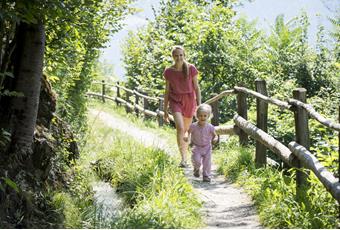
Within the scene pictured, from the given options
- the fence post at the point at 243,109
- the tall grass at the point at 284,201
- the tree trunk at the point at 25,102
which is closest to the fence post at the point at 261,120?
the tall grass at the point at 284,201

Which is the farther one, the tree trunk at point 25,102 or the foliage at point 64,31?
the tree trunk at point 25,102

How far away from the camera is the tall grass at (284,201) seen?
443 centimetres

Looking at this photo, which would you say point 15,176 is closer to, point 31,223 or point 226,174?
point 31,223

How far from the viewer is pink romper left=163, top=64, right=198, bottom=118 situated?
7262 millimetres

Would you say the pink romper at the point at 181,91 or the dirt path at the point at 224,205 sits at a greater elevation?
the pink romper at the point at 181,91

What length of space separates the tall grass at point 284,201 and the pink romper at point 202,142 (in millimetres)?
445

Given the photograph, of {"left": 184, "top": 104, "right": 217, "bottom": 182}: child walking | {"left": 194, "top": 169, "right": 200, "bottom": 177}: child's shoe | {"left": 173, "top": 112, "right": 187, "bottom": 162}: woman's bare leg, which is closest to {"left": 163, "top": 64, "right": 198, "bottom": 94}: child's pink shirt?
{"left": 173, "top": 112, "right": 187, "bottom": 162}: woman's bare leg

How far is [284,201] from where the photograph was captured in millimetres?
5020

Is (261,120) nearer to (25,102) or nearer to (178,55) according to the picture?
(178,55)

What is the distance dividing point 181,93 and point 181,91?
1.3 inches

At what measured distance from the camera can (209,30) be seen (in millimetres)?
13594

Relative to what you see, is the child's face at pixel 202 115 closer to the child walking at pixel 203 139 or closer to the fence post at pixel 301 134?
the child walking at pixel 203 139

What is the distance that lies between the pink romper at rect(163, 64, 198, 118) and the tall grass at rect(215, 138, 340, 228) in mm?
1082

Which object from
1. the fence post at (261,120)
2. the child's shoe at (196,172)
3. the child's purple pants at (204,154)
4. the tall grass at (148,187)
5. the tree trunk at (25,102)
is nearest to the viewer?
the tall grass at (148,187)
